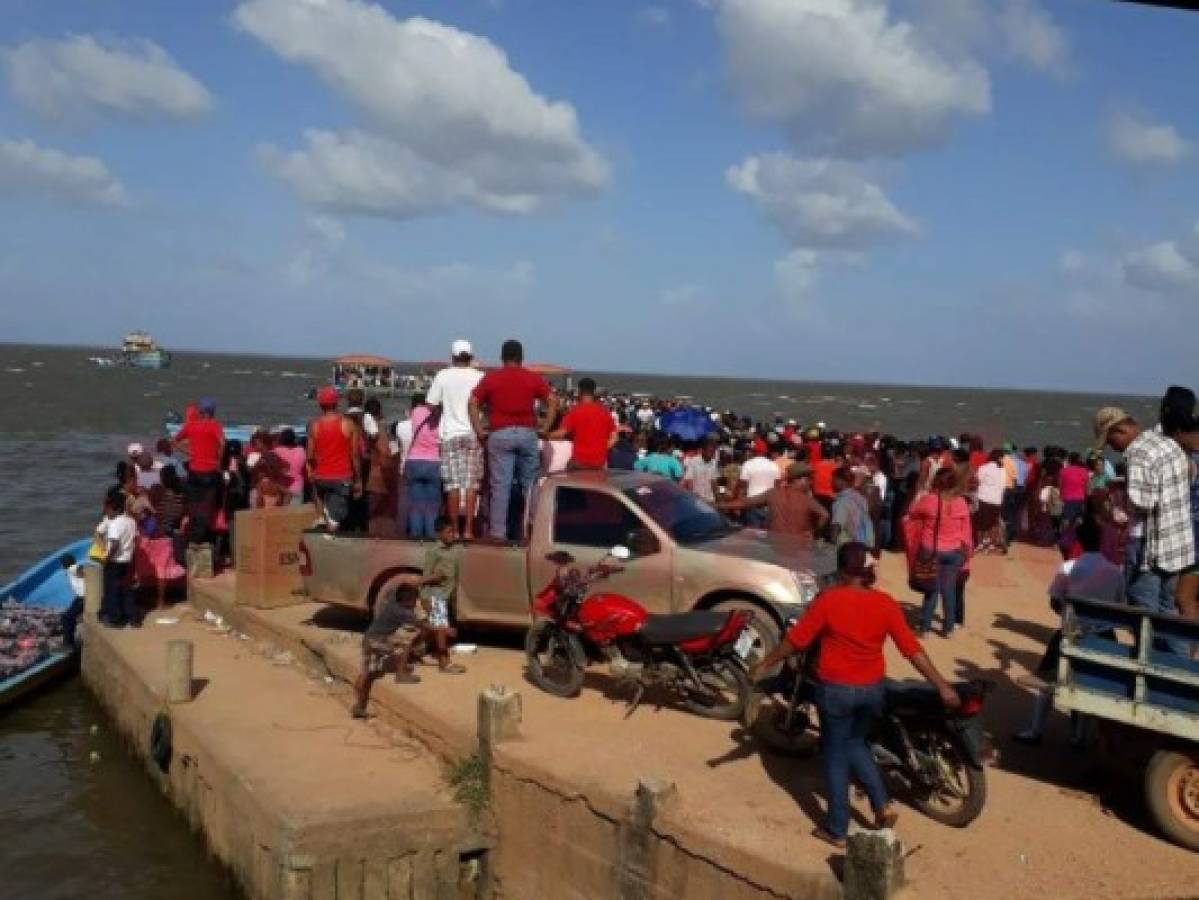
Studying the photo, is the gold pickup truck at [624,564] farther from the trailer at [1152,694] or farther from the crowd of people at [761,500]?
the trailer at [1152,694]

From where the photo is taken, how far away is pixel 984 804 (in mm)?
6129

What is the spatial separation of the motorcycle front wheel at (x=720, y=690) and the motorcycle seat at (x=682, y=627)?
0.32 metres

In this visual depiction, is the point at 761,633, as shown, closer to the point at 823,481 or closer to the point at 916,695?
the point at 916,695

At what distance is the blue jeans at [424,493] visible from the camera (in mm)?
11188

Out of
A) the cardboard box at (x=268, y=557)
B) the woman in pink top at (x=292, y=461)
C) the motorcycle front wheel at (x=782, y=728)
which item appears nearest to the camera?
the motorcycle front wheel at (x=782, y=728)

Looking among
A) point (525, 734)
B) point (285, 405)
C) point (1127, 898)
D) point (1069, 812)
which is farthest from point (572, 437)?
point (285, 405)

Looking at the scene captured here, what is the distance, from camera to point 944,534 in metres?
9.91

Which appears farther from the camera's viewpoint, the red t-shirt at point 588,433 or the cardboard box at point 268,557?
the cardboard box at point 268,557

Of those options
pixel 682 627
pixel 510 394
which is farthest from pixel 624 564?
pixel 510 394

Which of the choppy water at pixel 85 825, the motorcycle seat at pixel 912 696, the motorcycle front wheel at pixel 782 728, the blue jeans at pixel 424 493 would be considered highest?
the blue jeans at pixel 424 493

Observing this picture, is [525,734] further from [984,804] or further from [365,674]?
[984,804]

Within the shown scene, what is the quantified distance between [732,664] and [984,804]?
6.81 ft

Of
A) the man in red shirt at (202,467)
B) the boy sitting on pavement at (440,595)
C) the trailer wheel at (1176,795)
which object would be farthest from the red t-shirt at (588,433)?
the trailer wheel at (1176,795)

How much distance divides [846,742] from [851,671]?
15.8 inches
